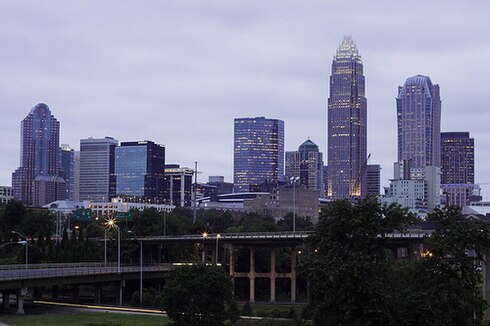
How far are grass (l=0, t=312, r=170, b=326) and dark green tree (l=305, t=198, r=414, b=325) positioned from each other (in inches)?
1587

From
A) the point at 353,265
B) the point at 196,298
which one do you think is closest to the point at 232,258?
the point at 196,298

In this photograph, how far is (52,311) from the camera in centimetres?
13362

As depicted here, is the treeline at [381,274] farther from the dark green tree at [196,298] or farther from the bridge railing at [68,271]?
the bridge railing at [68,271]

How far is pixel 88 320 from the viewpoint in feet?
374

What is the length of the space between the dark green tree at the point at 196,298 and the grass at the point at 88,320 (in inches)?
493

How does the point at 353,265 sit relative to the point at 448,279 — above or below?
above

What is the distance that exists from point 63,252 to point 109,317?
58.5 metres

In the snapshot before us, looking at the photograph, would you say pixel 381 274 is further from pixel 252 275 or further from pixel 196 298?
pixel 252 275

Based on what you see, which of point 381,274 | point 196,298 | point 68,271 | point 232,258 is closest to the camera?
point 381,274

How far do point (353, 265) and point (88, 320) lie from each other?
56.1 metres

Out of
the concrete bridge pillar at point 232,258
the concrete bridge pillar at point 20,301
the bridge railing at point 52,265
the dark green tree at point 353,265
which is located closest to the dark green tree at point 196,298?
the dark green tree at point 353,265

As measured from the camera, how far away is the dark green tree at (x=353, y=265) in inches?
2687

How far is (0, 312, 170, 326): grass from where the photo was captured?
109375 millimetres

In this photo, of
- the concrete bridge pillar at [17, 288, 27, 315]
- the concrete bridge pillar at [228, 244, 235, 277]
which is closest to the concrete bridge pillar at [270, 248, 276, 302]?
the concrete bridge pillar at [228, 244, 235, 277]
